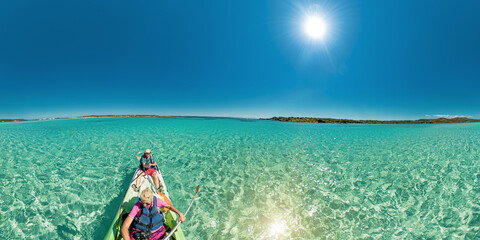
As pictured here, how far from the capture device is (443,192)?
728 centimetres

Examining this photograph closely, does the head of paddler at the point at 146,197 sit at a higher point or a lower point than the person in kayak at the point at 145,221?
higher

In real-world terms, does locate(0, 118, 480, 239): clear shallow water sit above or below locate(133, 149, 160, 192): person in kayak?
below

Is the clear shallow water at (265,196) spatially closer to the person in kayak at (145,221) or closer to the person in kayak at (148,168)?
the person in kayak at (148,168)

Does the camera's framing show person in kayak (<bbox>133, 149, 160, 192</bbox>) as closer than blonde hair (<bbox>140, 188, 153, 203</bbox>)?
No

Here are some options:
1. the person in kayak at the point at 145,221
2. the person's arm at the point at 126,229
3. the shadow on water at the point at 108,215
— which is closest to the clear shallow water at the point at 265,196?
the shadow on water at the point at 108,215

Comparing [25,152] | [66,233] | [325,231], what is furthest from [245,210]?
[25,152]

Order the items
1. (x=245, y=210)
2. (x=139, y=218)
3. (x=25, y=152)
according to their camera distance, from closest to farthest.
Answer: (x=139, y=218) → (x=245, y=210) → (x=25, y=152)

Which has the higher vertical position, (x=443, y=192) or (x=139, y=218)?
(x=139, y=218)

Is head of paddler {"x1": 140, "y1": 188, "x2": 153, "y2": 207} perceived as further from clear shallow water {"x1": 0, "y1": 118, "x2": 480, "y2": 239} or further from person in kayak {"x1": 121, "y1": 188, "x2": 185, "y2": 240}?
clear shallow water {"x1": 0, "y1": 118, "x2": 480, "y2": 239}

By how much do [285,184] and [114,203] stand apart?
743 cm

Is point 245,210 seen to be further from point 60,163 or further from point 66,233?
point 60,163

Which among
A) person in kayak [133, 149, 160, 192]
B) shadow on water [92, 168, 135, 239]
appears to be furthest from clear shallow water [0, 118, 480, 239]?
person in kayak [133, 149, 160, 192]

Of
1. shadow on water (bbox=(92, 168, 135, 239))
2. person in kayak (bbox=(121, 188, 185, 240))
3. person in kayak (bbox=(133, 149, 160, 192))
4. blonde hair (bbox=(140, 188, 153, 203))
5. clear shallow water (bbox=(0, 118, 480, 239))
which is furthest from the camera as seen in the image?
person in kayak (bbox=(133, 149, 160, 192))

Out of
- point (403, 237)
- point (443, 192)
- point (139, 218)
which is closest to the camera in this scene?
point (139, 218)
